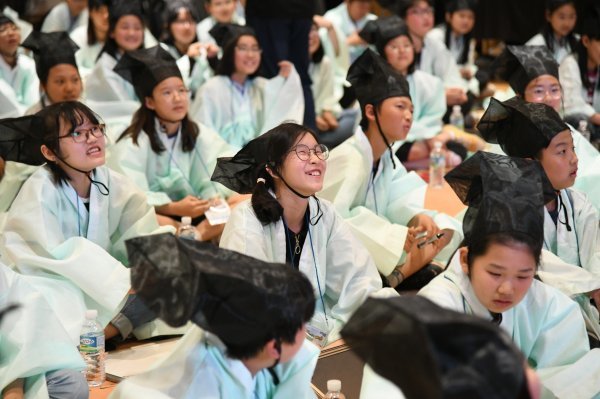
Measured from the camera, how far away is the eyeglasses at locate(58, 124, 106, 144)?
3.87m

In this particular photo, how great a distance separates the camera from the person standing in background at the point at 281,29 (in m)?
6.30

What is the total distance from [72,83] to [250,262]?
324cm

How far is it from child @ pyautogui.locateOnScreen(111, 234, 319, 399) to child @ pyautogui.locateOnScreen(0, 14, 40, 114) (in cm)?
395

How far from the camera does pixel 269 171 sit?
12.0 ft

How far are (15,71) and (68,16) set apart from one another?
→ 5.22 feet

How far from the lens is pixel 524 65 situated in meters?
5.35

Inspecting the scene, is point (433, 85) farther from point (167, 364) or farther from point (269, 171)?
point (167, 364)

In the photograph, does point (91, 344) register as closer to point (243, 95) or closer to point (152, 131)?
point (152, 131)

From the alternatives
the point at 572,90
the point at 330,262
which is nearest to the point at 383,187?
the point at 330,262

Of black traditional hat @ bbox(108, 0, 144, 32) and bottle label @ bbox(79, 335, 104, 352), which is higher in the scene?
black traditional hat @ bbox(108, 0, 144, 32)

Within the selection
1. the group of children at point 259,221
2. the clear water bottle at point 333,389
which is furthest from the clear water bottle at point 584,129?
the clear water bottle at point 333,389

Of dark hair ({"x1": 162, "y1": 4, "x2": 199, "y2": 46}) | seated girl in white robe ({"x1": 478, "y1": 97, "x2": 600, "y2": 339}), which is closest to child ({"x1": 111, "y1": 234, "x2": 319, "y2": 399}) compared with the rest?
seated girl in white robe ({"x1": 478, "y1": 97, "x2": 600, "y2": 339})

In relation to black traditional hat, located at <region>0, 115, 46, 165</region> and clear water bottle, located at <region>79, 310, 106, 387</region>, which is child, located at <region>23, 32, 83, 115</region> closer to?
black traditional hat, located at <region>0, 115, 46, 165</region>

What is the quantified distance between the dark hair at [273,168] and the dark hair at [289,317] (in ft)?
3.57
